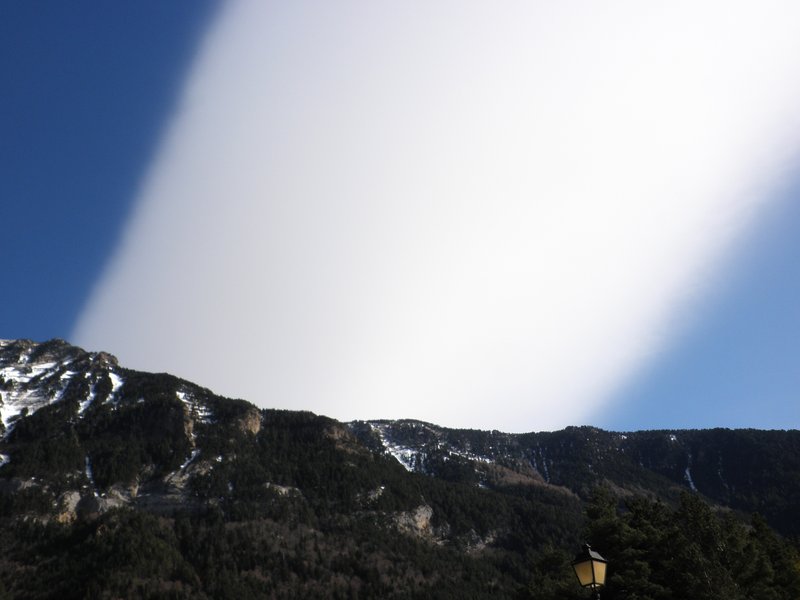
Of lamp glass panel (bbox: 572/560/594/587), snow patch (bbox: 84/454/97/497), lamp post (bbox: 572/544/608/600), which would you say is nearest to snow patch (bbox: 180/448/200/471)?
snow patch (bbox: 84/454/97/497)

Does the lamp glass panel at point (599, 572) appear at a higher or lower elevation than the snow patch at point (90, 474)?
lower

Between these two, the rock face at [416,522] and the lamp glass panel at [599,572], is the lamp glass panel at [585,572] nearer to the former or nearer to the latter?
the lamp glass panel at [599,572]

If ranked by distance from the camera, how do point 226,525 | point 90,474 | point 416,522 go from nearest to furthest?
1. point 226,525
2. point 90,474
3. point 416,522

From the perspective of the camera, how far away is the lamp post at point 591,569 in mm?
12328

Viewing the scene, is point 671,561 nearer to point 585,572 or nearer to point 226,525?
point 585,572

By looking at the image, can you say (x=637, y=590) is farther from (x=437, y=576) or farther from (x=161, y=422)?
(x=161, y=422)

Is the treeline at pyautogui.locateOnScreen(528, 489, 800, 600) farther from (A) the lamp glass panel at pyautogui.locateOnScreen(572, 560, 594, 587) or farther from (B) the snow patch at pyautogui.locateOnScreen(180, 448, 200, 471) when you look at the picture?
(B) the snow patch at pyautogui.locateOnScreen(180, 448, 200, 471)

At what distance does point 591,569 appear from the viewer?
12406 millimetres

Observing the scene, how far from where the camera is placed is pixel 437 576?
147000mm

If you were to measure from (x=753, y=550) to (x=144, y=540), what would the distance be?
406ft

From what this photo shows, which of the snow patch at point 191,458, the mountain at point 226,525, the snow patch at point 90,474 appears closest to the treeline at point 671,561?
the mountain at point 226,525

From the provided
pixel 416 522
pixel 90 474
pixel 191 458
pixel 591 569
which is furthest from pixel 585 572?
pixel 191 458

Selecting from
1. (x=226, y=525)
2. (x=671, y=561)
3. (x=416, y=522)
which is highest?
(x=416, y=522)

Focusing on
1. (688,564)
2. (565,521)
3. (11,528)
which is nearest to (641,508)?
(688,564)
